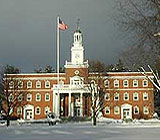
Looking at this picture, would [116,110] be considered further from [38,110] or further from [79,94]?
[38,110]

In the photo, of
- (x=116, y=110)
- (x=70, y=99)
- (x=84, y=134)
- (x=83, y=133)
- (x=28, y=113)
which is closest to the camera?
(x=84, y=134)

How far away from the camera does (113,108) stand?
8188cm

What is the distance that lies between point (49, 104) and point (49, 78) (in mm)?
6014

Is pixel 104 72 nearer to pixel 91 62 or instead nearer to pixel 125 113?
pixel 91 62

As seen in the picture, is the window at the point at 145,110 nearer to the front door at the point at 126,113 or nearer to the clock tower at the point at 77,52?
the front door at the point at 126,113

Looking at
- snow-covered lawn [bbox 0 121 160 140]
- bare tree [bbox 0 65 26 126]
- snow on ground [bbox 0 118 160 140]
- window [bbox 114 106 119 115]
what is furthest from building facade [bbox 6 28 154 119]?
snow-covered lawn [bbox 0 121 160 140]

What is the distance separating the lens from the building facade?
80062 millimetres

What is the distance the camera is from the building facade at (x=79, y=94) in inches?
3152

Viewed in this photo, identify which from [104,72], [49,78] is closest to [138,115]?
[104,72]

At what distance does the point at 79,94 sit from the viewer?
259 feet

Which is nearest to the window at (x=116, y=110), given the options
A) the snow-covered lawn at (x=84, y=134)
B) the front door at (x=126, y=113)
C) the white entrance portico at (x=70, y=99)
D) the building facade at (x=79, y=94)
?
the building facade at (x=79, y=94)

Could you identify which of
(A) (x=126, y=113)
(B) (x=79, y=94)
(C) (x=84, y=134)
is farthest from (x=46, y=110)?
(C) (x=84, y=134)

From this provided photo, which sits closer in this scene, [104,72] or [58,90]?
[104,72]

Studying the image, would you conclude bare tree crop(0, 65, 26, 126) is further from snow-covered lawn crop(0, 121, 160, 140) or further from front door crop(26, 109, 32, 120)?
snow-covered lawn crop(0, 121, 160, 140)
